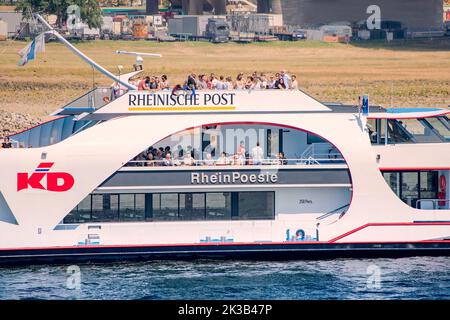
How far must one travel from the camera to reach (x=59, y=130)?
28359 mm

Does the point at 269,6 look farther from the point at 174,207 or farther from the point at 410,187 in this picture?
the point at 174,207

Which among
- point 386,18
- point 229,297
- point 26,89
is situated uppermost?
point 386,18

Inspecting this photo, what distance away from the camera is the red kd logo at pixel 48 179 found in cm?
2684

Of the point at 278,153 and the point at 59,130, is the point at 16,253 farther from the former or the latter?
the point at 278,153

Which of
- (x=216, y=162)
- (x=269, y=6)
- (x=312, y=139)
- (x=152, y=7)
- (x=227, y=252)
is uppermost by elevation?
(x=152, y=7)

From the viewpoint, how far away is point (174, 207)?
90.9 feet

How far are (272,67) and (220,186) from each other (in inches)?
1189

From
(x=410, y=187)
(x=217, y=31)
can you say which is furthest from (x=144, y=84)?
(x=217, y=31)

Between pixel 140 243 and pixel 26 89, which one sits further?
pixel 26 89

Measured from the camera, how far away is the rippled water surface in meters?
25.6
